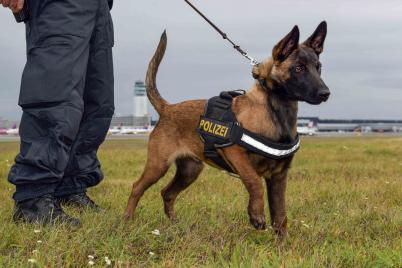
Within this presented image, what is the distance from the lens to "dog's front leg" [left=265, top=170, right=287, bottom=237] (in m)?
4.33

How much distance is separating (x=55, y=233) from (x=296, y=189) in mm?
4234

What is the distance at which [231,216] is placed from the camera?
496 cm

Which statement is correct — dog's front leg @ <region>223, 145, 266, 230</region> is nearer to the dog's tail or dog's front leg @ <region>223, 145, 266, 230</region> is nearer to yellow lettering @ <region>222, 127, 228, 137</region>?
yellow lettering @ <region>222, 127, 228, 137</region>

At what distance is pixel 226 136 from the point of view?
4.16 m

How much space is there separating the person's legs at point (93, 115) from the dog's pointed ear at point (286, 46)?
154 cm

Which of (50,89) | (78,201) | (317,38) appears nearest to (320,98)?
(317,38)

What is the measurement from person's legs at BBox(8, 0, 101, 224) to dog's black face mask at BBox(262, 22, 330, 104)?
1569 mm

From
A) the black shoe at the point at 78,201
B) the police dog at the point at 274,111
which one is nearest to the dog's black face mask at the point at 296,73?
the police dog at the point at 274,111

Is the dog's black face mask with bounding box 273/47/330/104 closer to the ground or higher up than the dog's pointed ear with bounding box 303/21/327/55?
closer to the ground

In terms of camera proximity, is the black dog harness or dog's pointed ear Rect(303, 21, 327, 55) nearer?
the black dog harness

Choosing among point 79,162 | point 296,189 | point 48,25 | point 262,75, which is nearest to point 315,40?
point 262,75

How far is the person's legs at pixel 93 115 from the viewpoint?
4645 mm

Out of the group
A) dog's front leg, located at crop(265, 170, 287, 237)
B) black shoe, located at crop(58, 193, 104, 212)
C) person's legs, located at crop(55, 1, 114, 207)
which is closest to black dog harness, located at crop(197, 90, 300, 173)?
dog's front leg, located at crop(265, 170, 287, 237)

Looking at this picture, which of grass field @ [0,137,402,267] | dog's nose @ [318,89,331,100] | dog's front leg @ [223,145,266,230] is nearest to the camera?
grass field @ [0,137,402,267]
